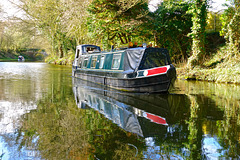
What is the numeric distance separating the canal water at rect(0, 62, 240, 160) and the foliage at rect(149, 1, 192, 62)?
34.5ft

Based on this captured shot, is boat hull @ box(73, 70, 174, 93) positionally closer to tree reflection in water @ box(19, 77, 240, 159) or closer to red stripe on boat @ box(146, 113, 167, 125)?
tree reflection in water @ box(19, 77, 240, 159)

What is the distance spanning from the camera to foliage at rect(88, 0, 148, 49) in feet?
51.0

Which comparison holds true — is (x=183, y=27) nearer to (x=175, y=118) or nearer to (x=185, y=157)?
(x=175, y=118)

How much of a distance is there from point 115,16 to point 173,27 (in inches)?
188

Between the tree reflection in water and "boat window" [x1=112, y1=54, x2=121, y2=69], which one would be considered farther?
"boat window" [x1=112, y1=54, x2=121, y2=69]

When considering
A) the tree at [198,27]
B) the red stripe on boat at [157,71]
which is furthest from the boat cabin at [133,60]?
the tree at [198,27]

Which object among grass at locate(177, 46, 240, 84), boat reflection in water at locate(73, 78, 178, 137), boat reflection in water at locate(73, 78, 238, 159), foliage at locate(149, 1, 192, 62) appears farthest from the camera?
foliage at locate(149, 1, 192, 62)

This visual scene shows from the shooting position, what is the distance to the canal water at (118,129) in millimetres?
3514

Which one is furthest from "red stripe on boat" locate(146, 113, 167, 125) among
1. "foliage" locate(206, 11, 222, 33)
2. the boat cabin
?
"foliage" locate(206, 11, 222, 33)

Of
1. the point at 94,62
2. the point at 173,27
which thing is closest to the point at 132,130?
the point at 94,62

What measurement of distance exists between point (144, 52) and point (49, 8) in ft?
62.2

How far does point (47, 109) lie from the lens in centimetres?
623

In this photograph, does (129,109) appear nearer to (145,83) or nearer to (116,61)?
(145,83)

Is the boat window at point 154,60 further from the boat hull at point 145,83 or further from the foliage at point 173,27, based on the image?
the foliage at point 173,27
